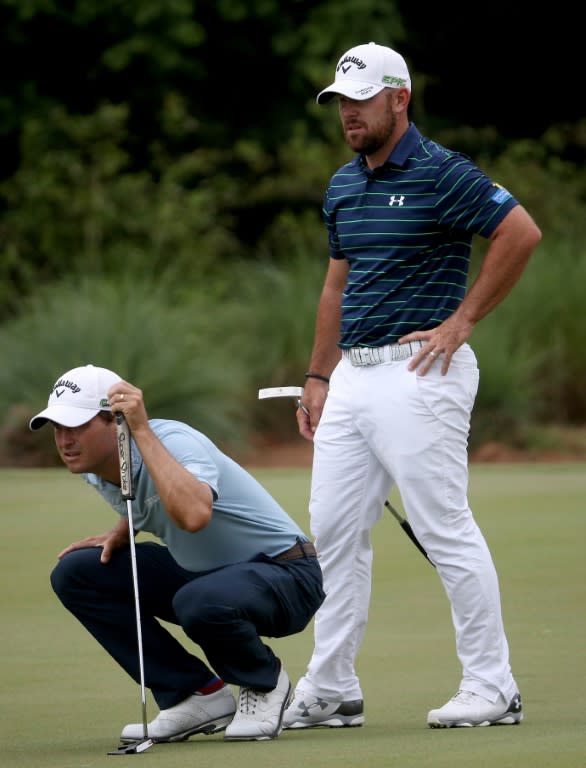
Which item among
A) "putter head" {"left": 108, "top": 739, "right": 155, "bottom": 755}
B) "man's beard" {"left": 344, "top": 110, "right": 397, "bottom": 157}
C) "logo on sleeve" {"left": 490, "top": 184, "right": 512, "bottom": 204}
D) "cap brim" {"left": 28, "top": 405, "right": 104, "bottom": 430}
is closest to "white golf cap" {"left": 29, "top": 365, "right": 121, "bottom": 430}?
"cap brim" {"left": 28, "top": 405, "right": 104, "bottom": 430}

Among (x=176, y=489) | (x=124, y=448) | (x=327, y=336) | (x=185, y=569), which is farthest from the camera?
(x=327, y=336)

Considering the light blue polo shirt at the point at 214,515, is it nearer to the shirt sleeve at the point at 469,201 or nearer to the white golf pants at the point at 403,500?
A: the white golf pants at the point at 403,500

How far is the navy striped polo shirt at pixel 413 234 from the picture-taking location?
5344 millimetres

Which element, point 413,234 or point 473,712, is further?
point 413,234

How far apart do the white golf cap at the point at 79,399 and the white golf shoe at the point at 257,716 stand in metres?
0.97

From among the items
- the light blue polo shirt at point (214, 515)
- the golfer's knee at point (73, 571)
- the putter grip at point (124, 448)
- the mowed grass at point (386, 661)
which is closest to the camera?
the mowed grass at point (386, 661)

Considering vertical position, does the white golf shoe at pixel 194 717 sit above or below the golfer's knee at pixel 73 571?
below

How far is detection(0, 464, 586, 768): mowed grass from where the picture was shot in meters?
4.74

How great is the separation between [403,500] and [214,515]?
0.59m

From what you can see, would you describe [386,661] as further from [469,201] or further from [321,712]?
[469,201]

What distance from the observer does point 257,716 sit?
5.26m

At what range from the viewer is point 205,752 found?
195 inches

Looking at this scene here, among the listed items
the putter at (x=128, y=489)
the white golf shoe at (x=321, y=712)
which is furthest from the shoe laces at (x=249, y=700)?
the putter at (x=128, y=489)

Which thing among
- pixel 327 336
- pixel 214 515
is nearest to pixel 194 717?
pixel 214 515
